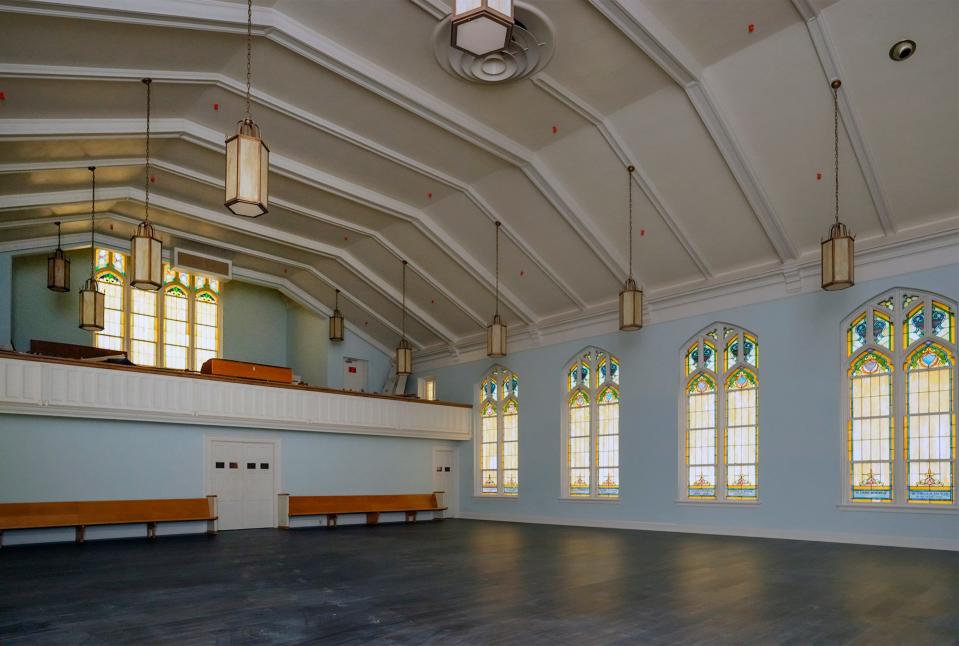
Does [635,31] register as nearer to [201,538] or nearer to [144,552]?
[144,552]

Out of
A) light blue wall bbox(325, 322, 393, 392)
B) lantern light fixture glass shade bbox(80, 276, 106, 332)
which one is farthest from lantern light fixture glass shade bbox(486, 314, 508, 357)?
lantern light fixture glass shade bbox(80, 276, 106, 332)

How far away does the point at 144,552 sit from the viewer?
10.2m

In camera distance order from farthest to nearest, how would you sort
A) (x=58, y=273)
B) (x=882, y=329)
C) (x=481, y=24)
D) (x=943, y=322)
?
(x=58, y=273) → (x=882, y=329) → (x=943, y=322) → (x=481, y=24)

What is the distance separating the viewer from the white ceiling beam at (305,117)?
8.94 m

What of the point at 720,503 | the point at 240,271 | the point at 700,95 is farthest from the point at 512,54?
the point at 240,271

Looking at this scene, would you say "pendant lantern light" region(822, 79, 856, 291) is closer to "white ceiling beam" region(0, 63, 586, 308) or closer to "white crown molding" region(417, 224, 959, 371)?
"white crown molding" region(417, 224, 959, 371)

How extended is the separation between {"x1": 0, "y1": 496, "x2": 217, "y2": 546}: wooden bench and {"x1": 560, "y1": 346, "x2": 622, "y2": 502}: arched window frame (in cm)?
707

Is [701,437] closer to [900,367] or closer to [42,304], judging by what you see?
[900,367]

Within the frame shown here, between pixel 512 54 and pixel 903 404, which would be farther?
pixel 903 404

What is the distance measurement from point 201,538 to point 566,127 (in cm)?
893

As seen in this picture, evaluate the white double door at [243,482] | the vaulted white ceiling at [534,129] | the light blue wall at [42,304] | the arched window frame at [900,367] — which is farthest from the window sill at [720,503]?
the light blue wall at [42,304]

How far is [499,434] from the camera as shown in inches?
685

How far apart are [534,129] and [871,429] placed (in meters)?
6.65

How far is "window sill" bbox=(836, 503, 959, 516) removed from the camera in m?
9.83
